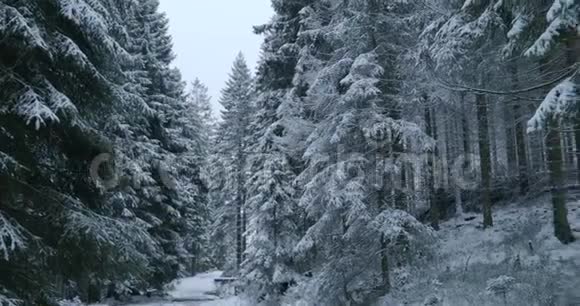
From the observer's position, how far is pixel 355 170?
48.5 feet

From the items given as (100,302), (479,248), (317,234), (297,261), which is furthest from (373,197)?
(100,302)

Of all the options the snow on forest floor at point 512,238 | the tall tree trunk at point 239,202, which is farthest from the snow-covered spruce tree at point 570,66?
the tall tree trunk at point 239,202

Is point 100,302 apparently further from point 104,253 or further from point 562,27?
point 562,27

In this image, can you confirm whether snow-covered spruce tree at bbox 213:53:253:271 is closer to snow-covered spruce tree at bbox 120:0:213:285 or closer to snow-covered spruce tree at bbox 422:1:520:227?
snow-covered spruce tree at bbox 120:0:213:285

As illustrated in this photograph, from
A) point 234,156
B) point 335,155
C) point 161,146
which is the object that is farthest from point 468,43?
point 234,156

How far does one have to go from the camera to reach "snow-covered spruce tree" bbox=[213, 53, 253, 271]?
1432 inches

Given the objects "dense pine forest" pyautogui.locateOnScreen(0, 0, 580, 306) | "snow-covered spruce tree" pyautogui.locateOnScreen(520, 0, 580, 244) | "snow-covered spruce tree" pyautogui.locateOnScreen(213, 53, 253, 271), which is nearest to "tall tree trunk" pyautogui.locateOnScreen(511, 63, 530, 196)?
"dense pine forest" pyautogui.locateOnScreen(0, 0, 580, 306)

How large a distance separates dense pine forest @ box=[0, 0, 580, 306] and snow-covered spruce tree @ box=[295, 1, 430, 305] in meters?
0.06

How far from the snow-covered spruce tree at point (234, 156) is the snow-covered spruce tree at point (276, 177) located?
14.4 meters

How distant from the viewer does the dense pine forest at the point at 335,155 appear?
7762 mm

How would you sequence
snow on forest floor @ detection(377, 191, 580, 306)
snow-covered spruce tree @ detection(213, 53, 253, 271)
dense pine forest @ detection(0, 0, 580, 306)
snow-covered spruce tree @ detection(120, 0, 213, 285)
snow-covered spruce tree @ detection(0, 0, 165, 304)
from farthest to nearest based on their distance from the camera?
snow-covered spruce tree @ detection(213, 53, 253, 271) < snow-covered spruce tree @ detection(120, 0, 213, 285) < snow on forest floor @ detection(377, 191, 580, 306) < dense pine forest @ detection(0, 0, 580, 306) < snow-covered spruce tree @ detection(0, 0, 165, 304)

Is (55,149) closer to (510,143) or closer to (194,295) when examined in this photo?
(510,143)

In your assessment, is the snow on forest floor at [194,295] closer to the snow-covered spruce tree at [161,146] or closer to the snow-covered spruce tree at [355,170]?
the snow-covered spruce tree at [161,146]

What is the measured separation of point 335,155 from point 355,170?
3.32 ft
